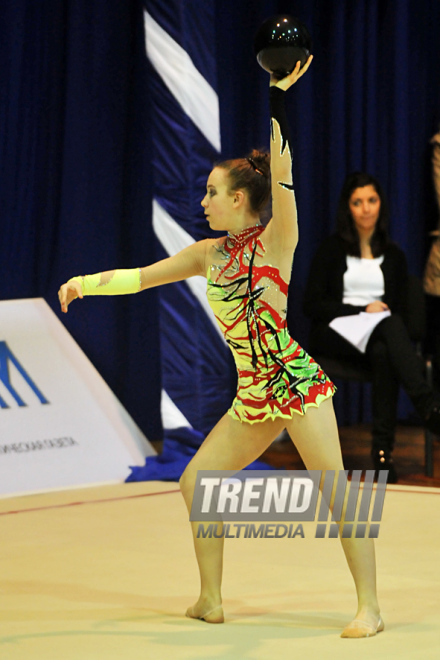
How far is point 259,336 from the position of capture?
2.53 meters

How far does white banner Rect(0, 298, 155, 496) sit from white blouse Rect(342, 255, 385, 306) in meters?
1.33

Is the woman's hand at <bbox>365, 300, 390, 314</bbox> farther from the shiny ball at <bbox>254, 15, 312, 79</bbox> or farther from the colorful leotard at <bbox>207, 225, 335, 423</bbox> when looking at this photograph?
the shiny ball at <bbox>254, 15, 312, 79</bbox>

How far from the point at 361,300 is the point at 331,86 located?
5.48 feet

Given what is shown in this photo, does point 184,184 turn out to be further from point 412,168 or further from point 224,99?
point 412,168

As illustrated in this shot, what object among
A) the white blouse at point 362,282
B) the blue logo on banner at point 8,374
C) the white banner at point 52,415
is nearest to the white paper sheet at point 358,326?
A: the white blouse at point 362,282

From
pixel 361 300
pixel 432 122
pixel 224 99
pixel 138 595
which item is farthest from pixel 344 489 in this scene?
pixel 432 122

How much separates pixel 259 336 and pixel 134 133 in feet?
9.88

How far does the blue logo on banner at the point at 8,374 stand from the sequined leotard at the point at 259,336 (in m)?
2.21

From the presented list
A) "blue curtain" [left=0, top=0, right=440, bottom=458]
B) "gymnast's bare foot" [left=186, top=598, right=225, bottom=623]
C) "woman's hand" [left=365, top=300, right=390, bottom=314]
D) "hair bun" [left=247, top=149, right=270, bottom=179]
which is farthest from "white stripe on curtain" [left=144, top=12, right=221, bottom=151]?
"gymnast's bare foot" [left=186, top=598, right=225, bottom=623]

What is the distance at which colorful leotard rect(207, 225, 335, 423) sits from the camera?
8.18 feet

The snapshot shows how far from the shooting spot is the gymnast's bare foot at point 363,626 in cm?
235

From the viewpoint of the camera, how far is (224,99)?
17.3ft

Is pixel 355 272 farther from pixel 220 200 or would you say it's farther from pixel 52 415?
pixel 220 200

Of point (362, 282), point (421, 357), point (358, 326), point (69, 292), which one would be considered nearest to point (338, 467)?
point (69, 292)
